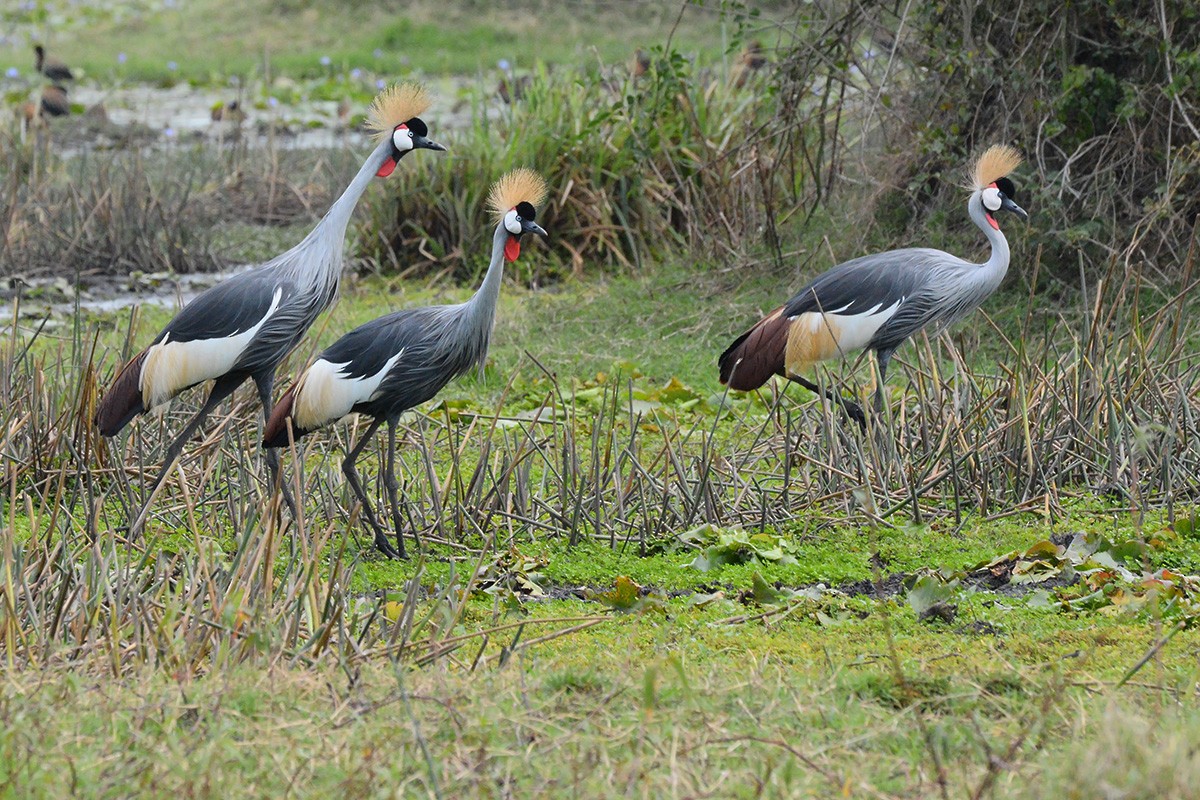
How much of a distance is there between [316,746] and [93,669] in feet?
2.19

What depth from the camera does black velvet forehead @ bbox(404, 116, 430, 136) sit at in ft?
17.5

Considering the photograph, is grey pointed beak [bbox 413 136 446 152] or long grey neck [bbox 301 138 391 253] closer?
long grey neck [bbox 301 138 391 253]

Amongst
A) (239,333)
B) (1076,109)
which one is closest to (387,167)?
(239,333)

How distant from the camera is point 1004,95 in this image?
271 inches

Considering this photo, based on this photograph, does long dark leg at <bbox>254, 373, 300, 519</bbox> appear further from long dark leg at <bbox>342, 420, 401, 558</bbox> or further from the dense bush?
the dense bush

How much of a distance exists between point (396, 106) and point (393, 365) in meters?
0.99

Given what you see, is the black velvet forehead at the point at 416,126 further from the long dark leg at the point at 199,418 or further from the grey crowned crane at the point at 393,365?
the long dark leg at the point at 199,418

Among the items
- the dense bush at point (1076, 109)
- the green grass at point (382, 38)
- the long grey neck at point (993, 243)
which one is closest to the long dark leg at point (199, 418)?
the long grey neck at point (993, 243)

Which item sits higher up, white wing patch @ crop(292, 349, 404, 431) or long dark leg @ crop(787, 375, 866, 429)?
white wing patch @ crop(292, 349, 404, 431)

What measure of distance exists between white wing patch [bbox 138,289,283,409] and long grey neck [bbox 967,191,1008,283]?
8.21 feet

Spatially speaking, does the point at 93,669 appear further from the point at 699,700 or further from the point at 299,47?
the point at 299,47

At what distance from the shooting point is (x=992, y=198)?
19.1ft

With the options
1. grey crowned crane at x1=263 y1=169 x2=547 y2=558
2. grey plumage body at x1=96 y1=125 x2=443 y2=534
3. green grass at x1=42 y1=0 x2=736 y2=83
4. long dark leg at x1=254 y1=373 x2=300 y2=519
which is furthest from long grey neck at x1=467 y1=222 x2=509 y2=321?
green grass at x1=42 y1=0 x2=736 y2=83

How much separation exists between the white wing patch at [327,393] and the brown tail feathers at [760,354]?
1.37 meters
